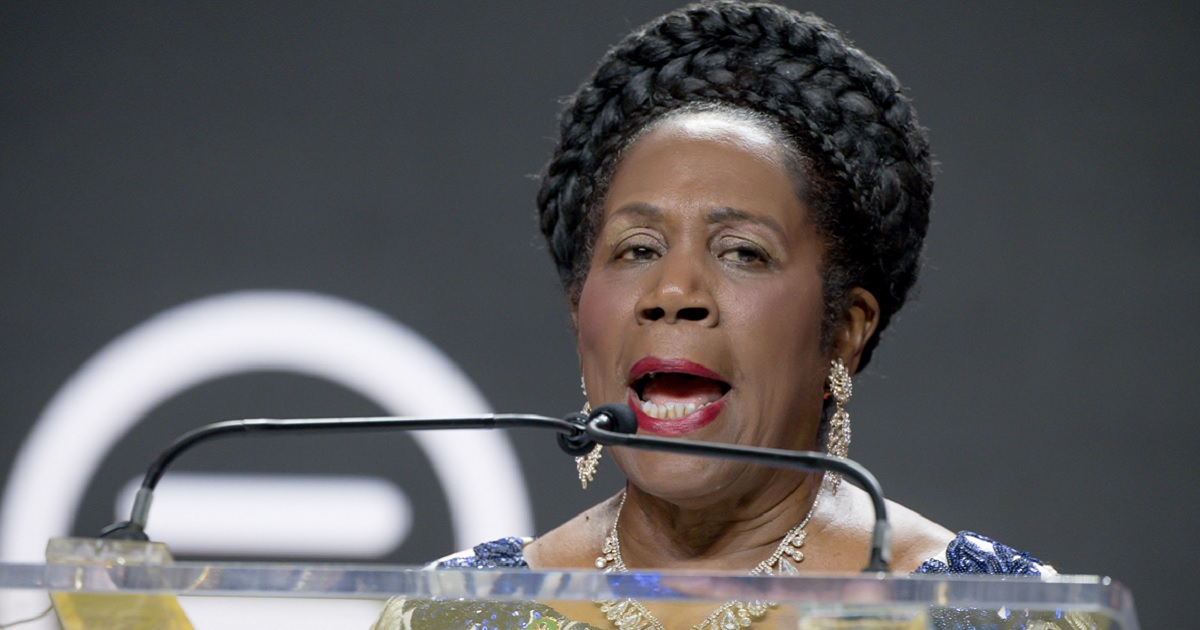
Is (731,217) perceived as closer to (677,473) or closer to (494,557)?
(677,473)

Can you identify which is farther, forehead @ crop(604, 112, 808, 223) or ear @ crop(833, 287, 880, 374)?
ear @ crop(833, 287, 880, 374)

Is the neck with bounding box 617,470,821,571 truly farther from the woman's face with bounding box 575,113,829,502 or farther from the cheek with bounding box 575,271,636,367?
the cheek with bounding box 575,271,636,367

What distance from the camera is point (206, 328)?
9.34 ft

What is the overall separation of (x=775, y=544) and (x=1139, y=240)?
128cm

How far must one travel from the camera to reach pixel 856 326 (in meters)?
1.82

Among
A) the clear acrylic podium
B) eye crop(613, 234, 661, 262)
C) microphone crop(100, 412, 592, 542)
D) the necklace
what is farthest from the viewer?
eye crop(613, 234, 661, 262)

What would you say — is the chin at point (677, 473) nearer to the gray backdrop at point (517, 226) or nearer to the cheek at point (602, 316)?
the cheek at point (602, 316)

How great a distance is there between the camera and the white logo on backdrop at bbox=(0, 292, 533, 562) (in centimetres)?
273

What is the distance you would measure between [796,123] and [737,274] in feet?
0.77

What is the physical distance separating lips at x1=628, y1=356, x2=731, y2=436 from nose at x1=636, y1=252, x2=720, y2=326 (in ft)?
0.19

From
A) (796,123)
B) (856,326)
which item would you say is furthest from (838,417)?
(796,123)

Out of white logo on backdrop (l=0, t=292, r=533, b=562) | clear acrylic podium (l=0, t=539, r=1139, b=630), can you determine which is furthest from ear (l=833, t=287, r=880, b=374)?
white logo on backdrop (l=0, t=292, r=533, b=562)

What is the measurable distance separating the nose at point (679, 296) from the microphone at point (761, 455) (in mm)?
385

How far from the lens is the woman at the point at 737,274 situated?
5.39 ft
